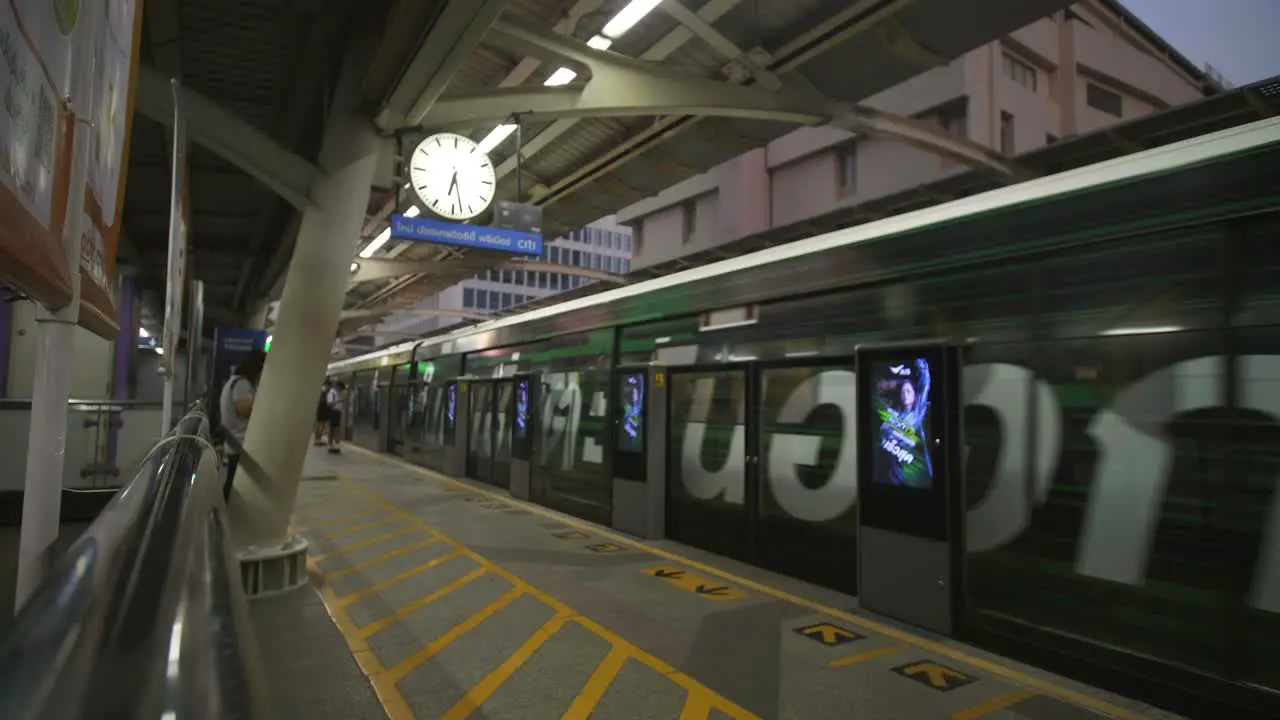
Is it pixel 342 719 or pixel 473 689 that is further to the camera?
pixel 473 689

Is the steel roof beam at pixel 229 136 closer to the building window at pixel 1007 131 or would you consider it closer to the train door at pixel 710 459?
the train door at pixel 710 459

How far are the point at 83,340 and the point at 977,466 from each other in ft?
30.5

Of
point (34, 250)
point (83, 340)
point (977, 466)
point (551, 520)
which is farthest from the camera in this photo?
point (551, 520)

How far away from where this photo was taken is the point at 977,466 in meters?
4.49

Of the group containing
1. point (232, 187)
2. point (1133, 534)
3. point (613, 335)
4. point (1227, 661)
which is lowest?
point (1227, 661)

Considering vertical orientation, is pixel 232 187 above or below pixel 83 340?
above

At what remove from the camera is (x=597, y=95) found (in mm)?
6559

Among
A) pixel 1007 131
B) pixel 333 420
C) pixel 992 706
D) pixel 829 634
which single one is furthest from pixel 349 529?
pixel 1007 131

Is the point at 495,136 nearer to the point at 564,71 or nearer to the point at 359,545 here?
the point at 564,71

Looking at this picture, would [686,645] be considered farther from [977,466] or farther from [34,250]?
[34,250]

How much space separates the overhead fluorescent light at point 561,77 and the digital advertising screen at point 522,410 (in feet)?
14.7

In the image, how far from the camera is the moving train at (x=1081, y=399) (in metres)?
3.38

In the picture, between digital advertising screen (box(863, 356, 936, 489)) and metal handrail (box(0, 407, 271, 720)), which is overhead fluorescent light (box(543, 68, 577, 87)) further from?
metal handrail (box(0, 407, 271, 720))

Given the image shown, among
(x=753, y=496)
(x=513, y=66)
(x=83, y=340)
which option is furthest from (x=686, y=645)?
(x=83, y=340)
